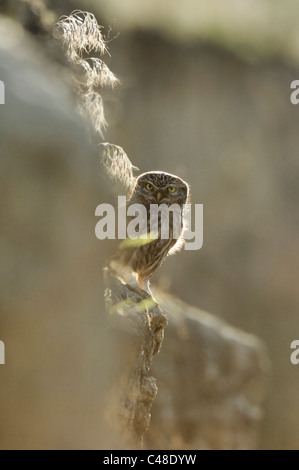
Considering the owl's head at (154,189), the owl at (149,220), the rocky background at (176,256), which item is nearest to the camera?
the rocky background at (176,256)

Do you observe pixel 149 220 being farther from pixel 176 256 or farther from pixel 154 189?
pixel 176 256

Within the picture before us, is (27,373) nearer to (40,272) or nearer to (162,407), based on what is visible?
(40,272)

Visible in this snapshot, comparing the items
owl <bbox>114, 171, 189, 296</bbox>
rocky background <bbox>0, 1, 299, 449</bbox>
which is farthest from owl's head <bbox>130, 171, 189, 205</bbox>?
rocky background <bbox>0, 1, 299, 449</bbox>

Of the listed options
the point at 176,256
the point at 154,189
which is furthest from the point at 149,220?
the point at 176,256

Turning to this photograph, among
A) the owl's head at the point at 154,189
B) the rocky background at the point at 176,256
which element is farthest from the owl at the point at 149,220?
the rocky background at the point at 176,256

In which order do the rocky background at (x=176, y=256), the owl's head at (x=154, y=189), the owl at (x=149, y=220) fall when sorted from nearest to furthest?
the rocky background at (x=176, y=256)
the owl at (x=149, y=220)
the owl's head at (x=154, y=189)

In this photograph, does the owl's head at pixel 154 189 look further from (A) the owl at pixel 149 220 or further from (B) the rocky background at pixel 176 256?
(B) the rocky background at pixel 176 256
